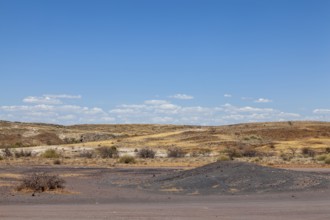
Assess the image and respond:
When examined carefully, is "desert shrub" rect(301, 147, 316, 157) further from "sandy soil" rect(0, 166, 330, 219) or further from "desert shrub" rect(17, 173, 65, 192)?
"desert shrub" rect(17, 173, 65, 192)

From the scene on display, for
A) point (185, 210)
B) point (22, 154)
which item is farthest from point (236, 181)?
point (22, 154)

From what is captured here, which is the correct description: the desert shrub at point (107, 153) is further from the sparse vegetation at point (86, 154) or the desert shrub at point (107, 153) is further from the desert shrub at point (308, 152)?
the desert shrub at point (308, 152)

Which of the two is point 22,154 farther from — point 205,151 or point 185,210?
point 185,210

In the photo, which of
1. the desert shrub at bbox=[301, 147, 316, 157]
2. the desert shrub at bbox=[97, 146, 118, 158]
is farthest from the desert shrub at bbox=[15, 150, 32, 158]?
the desert shrub at bbox=[301, 147, 316, 157]

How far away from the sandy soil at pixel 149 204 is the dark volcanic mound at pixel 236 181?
4.75ft

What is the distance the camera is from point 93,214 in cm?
2019

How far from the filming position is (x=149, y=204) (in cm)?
2455

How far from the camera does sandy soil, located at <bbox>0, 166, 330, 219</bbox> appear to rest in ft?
65.2

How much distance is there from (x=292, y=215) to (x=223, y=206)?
3.94 meters

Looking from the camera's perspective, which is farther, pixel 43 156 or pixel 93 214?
pixel 43 156

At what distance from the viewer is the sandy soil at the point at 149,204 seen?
65.2ft

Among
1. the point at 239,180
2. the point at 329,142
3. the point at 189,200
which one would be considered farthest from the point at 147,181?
the point at 329,142

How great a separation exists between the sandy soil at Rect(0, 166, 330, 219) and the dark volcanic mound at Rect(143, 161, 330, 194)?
145cm

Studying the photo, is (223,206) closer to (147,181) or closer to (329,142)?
(147,181)
